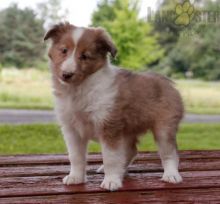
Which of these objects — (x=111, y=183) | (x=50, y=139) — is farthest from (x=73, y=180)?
(x=50, y=139)

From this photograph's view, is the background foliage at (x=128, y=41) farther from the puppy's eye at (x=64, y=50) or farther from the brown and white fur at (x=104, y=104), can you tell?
→ the puppy's eye at (x=64, y=50)

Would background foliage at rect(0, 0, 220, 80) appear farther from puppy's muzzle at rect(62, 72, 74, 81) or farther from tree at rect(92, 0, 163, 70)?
puppy's muzzle at rect(62, 72, 74, 81)

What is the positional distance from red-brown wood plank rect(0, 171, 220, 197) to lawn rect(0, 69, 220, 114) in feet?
23.5

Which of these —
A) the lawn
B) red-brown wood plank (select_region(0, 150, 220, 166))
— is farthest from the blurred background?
red-brown wood plank (select_region(0, 150, 220, 166))

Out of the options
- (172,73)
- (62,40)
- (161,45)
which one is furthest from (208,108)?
(62,40)

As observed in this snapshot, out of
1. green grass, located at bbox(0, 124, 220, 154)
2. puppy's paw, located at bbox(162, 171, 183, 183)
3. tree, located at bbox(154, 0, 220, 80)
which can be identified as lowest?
green grass, located at bbox(0, 124, 220, 154)

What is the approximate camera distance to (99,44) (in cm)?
235

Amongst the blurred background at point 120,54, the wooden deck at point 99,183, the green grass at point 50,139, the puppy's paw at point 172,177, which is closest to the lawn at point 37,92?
the blurred background at point 120,54

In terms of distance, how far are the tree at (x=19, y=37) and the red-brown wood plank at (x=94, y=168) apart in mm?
6977

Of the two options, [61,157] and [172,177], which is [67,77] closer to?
[172,177]

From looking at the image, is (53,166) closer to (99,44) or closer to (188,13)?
(99,44)

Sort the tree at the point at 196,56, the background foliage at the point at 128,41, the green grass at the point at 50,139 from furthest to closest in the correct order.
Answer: the background foliage at the point at 128,41
the tree at the point at 196,56
the green grass at the point at 50,139

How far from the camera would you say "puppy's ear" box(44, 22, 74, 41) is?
7.78 feet

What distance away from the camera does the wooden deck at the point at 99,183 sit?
2.25 m
